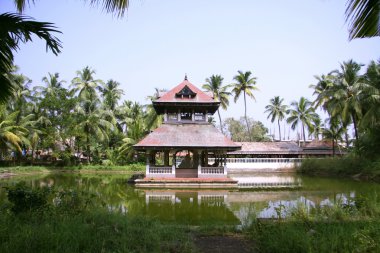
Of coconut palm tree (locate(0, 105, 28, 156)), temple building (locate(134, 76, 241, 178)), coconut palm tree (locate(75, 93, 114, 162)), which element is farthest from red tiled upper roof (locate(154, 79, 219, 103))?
coconut palm tree (locate(75, 93, 114, 162))

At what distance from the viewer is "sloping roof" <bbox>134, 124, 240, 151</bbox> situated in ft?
65.9

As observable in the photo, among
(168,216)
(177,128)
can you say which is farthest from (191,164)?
(168,216)

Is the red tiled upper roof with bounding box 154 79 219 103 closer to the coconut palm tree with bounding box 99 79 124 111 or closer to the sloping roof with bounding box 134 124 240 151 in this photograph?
the sloping roof with bounding box 134 124 240 151

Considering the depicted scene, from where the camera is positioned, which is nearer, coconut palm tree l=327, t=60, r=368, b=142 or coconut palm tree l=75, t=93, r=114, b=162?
coconut palm tree l=327, t=60, r=368, b=142

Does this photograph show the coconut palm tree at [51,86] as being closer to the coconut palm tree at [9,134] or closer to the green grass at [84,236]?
the coconut palm tree at [9,134]

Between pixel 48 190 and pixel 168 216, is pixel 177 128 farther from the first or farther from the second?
pixel 48 190

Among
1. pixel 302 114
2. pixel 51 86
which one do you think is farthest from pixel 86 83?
pixel 302 114

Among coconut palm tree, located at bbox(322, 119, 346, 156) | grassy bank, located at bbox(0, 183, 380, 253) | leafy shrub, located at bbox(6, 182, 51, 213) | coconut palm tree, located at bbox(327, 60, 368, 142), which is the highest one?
coconut palm tree, located at bbox(327, 60, 368, 142)

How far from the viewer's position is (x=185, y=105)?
863 inches

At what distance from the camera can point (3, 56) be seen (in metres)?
3.18

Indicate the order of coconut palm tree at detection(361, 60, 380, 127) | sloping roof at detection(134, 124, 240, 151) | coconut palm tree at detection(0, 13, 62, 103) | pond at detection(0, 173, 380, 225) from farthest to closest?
coconut palm tree at detection(361, 60, 380, 127) < sloping roof at detection(134, 124, 240, 151) < pond at detection(0, 173, 380, 225) < coconut palm tree at detection(0, 13, 62, 103)

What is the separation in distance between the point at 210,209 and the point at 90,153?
30620mm

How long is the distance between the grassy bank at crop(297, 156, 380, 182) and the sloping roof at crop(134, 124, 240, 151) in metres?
11.2

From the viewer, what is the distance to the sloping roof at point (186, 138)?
791 inches
